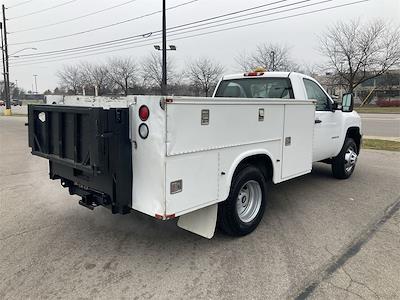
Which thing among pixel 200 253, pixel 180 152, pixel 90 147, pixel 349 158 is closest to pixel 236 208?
pixel 200 253

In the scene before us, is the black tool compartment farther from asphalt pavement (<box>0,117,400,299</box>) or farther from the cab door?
the cab door

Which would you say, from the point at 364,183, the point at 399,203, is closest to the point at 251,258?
the point at 399,203

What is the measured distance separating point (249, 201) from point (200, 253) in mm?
992

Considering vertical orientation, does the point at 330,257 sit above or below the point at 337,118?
below

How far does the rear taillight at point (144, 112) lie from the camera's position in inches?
118

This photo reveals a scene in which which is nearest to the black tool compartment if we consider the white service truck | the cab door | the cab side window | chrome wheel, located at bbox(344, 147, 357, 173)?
the white service truck

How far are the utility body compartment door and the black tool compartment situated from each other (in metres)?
2.18

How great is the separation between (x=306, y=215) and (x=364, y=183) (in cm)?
246

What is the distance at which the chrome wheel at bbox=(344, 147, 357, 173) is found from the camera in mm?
6913

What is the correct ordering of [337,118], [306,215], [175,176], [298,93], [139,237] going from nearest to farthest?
[175,176] < [139,237] < [306,215] < [298,93] < [337,118]

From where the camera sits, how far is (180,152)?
3066 millimetres

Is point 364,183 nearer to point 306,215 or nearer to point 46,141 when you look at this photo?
point 306,215

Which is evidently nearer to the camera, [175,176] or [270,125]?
[175,176]

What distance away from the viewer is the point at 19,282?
3.13m
